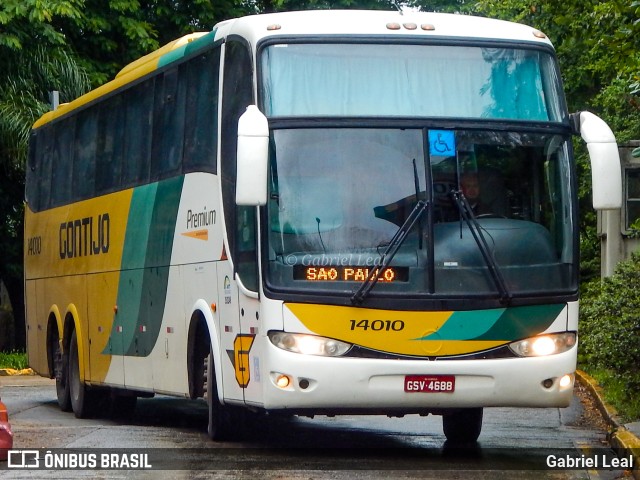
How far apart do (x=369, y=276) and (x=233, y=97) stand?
6.95ft

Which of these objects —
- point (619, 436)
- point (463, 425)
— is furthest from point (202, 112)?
point (619, 436)

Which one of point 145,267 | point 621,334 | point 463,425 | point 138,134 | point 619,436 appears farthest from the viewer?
point 138,134

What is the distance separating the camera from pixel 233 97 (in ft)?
38.4

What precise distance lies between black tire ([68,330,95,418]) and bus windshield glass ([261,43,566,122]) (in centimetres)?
687

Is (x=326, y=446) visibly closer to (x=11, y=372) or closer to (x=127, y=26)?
(x=11, y=372)

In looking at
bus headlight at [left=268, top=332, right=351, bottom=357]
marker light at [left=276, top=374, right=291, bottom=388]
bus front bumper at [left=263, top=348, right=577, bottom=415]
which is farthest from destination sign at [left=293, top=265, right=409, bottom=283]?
marker light at [left=276, top=374, right=291, bottom=388]

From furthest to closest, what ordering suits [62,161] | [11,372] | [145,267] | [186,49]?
1. [11,372]
2. [62,161]
3. [145,267]
4. [186,49]

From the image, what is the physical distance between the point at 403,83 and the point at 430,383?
7.53ft

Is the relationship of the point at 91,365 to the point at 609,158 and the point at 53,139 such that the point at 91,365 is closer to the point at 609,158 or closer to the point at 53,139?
the point at 53,139

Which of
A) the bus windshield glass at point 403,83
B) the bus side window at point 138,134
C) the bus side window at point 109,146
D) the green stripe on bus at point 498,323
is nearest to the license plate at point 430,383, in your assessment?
the green stripe on bus at point 498,323

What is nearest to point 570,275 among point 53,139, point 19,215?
point 53,139

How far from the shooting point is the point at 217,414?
12.2 m

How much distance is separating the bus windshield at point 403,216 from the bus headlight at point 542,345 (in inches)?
14.0

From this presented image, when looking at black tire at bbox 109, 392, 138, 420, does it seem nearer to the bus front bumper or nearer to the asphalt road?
the asphalt road
